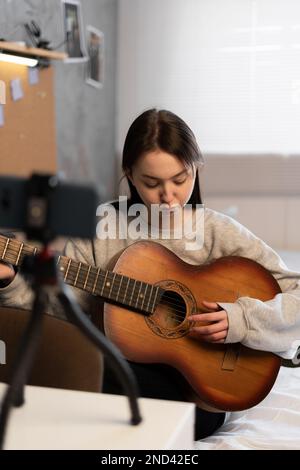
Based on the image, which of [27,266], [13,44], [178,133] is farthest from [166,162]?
[13,44]

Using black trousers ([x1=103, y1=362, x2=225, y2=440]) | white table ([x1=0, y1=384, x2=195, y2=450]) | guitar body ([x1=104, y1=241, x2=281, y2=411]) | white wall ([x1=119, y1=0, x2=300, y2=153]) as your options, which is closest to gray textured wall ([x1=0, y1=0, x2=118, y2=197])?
white wall ([x1=119, y1=0, x2=300, y2=153])

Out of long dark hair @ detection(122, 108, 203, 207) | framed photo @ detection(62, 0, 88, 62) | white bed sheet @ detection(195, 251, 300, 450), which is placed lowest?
white bed sheet @ detection(195, 251, 300, 450)

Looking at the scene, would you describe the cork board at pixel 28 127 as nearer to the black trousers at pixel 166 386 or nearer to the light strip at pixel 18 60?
the light strip at pixel 18 60

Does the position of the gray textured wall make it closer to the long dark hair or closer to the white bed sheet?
the long dark hair

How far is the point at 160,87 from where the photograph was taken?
138 inches

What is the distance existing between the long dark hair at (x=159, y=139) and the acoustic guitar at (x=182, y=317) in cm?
21

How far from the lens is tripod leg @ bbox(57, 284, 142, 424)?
0.47m

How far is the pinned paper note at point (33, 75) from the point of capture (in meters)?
2.43

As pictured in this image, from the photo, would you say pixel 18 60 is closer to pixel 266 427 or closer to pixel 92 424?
pixel 266 427

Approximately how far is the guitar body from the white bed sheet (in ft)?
0.20

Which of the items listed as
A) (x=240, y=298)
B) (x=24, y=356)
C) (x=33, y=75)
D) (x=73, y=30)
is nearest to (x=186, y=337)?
(x=240, y=298)

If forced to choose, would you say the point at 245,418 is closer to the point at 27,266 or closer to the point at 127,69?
the point at 27,266

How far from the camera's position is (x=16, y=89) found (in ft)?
7.62

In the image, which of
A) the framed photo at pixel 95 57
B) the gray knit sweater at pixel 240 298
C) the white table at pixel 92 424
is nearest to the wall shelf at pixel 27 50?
the framed photo at pixel 95 57
